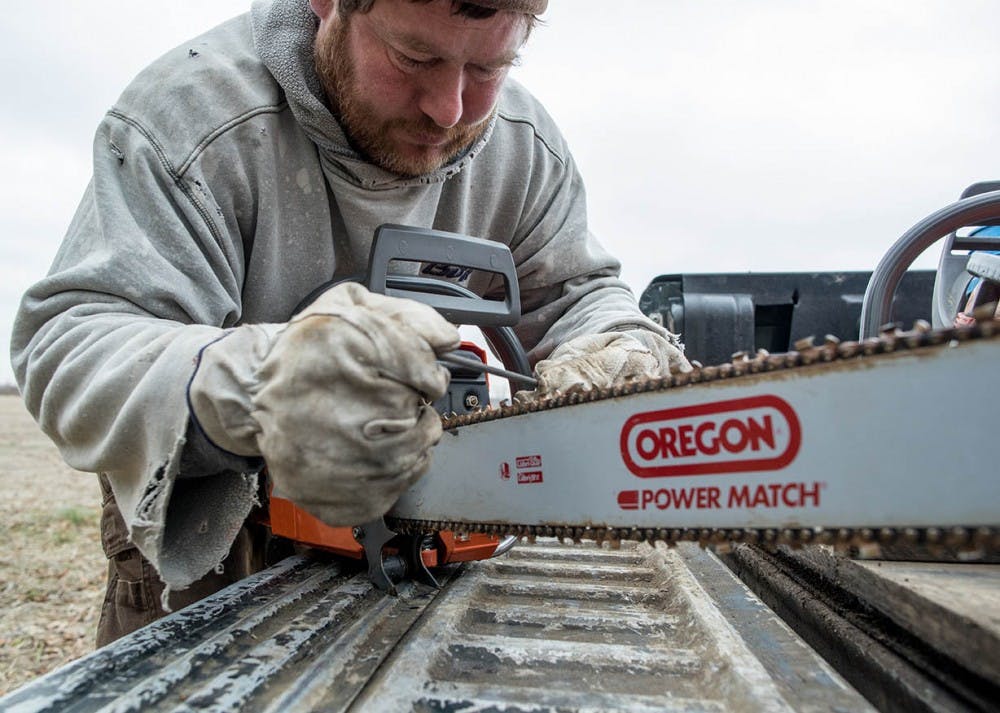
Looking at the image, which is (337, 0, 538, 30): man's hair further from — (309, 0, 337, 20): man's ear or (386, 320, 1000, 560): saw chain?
(386, 320, 1000, 560): saw chain

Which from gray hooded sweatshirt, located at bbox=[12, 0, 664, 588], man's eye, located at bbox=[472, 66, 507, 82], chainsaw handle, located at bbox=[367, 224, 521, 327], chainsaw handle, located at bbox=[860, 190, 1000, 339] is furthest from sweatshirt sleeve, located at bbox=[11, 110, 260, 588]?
chainsaw handle, located at bbox=[860, 190, 1000, 339]

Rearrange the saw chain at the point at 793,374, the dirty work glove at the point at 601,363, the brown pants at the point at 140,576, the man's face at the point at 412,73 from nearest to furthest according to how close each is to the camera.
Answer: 1. the saw chain at the point at 793,374
2. the dirty work glove at the point at 601,363
3. the man's face at the point at 412,73
4. the brown pants at the point at 140,576

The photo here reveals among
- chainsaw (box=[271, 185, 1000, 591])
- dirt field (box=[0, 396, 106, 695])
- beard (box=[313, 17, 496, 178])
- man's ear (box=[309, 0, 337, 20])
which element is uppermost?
man's ear (box=[309, 0, 337, 20])

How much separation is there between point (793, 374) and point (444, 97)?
35.7 inches

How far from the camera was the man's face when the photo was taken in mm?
1283

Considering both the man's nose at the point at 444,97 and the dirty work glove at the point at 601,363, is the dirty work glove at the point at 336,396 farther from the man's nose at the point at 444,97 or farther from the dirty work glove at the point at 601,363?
the man's nose at the point at 444,97

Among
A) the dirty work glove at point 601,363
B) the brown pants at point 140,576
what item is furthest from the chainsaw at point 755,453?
the brown pants at point 140,576

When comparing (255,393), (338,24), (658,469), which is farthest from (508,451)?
(338,24)

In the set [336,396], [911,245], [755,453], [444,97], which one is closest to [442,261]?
[444,97]

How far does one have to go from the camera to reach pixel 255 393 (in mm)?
793

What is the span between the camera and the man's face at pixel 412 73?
128 cm

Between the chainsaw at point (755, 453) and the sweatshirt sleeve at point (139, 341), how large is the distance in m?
0.34

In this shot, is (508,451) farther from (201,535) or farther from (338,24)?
(338,24)

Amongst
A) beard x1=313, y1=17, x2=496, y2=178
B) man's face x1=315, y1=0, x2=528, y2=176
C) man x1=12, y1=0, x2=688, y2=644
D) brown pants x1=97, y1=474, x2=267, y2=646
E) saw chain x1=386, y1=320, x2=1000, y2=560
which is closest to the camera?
saw chain x1=386, y1=320, x2=1000, y2=560
